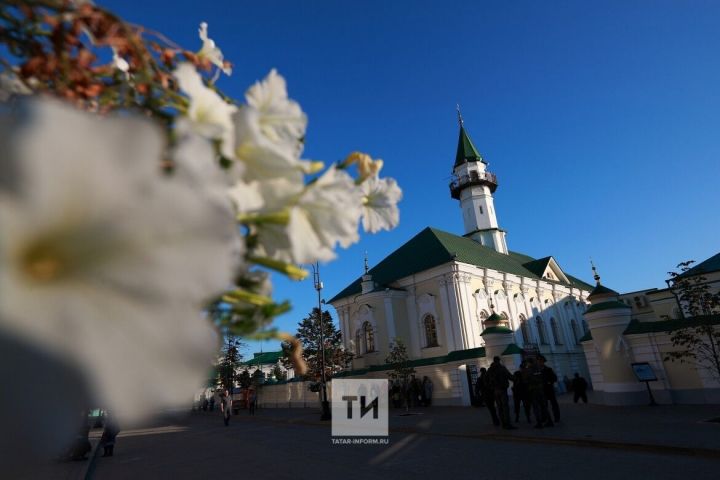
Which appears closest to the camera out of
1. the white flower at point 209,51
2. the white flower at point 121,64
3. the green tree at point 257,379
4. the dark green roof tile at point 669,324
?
the white flower at point 121,64

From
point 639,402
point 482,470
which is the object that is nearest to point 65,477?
point 482,470

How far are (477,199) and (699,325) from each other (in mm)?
24714

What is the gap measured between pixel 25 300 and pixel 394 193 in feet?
2.55

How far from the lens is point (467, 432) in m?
11.4

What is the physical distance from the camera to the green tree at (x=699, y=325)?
11.6m

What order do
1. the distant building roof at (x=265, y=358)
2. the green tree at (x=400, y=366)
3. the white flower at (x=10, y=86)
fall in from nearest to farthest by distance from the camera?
the white flower at (x=10, y=86)
the green tree at (x=400, y=366)
the distant building roof at (x=265, y=358)

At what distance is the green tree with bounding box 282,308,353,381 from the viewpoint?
78.5 feet

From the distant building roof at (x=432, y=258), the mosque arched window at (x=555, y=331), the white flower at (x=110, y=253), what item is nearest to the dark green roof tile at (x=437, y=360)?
the distant building roof at (x=432, y=258)

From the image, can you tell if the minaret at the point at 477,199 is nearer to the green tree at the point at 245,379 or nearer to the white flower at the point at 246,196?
the green tree at the point at 245,379

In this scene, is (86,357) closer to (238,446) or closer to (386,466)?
(386,466)

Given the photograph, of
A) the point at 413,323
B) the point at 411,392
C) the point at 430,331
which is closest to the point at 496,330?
the point at 411,392

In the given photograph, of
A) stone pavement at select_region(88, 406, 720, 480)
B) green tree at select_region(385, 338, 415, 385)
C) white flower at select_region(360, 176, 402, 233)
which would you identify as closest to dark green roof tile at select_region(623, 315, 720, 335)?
stone pavement at select_region(88, 406, 720, 480)

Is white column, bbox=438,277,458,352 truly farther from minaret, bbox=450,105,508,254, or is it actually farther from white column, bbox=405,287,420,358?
minaret, bbox=450,105,508,254
